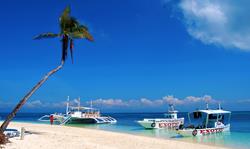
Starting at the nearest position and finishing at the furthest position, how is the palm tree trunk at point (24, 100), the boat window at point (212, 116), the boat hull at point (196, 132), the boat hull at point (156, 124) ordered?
the palm tree trunk at point (24, 100)
the boat hull at point (196, 132)
the boat window at point (212, 116)
the boat hull at point (156, 124)

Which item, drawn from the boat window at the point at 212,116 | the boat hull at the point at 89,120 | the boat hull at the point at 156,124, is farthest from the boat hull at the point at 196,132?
the boat hull at the point at 89,120

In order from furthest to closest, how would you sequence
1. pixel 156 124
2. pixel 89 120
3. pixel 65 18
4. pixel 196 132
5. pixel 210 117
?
pixel 89 120, pixel 156 124, pixel 210 117, pixel 196 132, pixel 65 18

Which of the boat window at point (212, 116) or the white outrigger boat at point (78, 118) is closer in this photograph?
the boat window at point (212, 116)

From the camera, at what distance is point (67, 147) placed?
1873cm

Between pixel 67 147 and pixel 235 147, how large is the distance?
45.8ft

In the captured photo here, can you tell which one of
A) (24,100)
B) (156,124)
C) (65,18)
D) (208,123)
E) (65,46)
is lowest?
(156,124)

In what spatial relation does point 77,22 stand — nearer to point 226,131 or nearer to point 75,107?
point 226,131

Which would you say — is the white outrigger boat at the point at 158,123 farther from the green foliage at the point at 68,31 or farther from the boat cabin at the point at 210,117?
the green foliage at the point at 68,31

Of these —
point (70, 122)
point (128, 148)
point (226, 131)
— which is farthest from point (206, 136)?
point (70, 122)

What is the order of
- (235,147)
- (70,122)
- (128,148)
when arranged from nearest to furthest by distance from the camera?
(128,148)
(235,147)
(70,122)

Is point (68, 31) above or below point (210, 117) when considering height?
above

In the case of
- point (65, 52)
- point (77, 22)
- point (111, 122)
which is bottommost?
point (111, 122)

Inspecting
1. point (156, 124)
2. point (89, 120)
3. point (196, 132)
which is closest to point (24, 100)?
point (196, 132)

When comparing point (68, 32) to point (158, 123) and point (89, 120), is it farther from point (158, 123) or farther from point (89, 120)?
point (89, 120)
